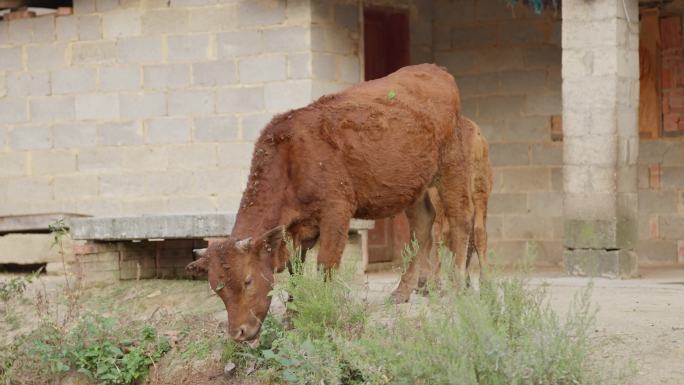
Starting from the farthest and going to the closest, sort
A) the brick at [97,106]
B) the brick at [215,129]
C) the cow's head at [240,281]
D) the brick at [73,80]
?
the brick at [73,80], the brick at [97,106], the brick at [215,129], the cow's head at [240,281]

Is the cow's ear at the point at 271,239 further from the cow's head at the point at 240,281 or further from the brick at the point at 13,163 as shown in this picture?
the brick at the point at 13,163

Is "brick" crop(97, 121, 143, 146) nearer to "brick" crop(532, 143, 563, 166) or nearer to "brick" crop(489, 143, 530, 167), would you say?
"brick" crop(489, 143, 530, 167)

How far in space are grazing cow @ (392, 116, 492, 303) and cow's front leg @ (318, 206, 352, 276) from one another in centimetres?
63

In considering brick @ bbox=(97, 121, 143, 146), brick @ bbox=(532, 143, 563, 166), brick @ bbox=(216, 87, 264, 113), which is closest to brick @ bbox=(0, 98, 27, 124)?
brick @ bbox=(97, 121, 143, 146)

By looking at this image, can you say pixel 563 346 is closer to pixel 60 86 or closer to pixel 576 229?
pixel 576 229

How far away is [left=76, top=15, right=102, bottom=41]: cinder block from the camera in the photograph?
1432 centimetres

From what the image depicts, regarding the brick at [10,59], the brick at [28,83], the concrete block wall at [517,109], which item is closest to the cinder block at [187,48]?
the brick at [28,83]

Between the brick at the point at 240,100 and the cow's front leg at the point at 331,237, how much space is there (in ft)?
16.2

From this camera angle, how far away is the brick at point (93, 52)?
46.8 ft

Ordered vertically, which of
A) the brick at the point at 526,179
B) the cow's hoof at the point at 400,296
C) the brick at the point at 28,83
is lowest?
the cow's hoof at the point at 400,296

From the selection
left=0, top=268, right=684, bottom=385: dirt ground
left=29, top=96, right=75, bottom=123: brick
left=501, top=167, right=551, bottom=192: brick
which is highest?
left=29, top=96, right=75, bottom=123: brick

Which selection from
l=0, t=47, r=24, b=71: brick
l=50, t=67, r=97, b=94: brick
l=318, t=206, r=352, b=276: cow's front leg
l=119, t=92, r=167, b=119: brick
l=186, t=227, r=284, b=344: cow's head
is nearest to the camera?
l=186, t=227, r=284, b=344: cow's head

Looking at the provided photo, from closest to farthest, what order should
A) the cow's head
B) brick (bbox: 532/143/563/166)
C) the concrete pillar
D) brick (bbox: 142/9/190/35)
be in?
the cow's head
the concrete pillar
brick (bbox: 142/9/190/35)
brick (bbox: 532/143/563/166)

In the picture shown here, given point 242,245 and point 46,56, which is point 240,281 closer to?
point 242,245
